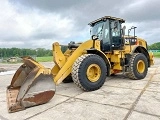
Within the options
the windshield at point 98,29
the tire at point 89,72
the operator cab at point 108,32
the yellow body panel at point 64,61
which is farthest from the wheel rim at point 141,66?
the yellow body panel at point 64,61

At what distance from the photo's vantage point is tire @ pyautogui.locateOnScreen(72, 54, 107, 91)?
485 centimetres

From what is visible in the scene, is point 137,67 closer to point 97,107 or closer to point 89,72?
point 89,72

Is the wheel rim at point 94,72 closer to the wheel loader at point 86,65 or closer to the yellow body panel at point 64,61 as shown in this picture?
the wheel loader at point 86,65

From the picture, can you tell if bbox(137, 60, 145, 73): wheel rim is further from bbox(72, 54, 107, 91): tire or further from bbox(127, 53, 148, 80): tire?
bbox(72, 54, 107, 91): tire

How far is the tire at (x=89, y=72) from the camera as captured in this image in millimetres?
4852

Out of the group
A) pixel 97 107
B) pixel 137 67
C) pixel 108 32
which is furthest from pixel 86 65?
pixel 137 67

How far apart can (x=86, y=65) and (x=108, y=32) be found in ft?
6.71

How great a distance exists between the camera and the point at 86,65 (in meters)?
4.98

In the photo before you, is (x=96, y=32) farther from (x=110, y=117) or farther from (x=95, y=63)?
(x=110, y=117)

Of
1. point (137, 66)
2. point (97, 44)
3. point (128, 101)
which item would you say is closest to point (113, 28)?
point (97, 44)

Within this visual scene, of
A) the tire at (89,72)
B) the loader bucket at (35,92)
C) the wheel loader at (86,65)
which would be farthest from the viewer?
the tire at (89,72)

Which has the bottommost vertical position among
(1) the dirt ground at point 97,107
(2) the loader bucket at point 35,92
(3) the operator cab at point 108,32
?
(1) the dirt ground at point 97,107

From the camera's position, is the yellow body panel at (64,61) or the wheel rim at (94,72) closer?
the yellow body panel at (64,61)

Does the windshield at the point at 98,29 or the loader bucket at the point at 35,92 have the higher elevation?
the windshield at the point at 98,29
